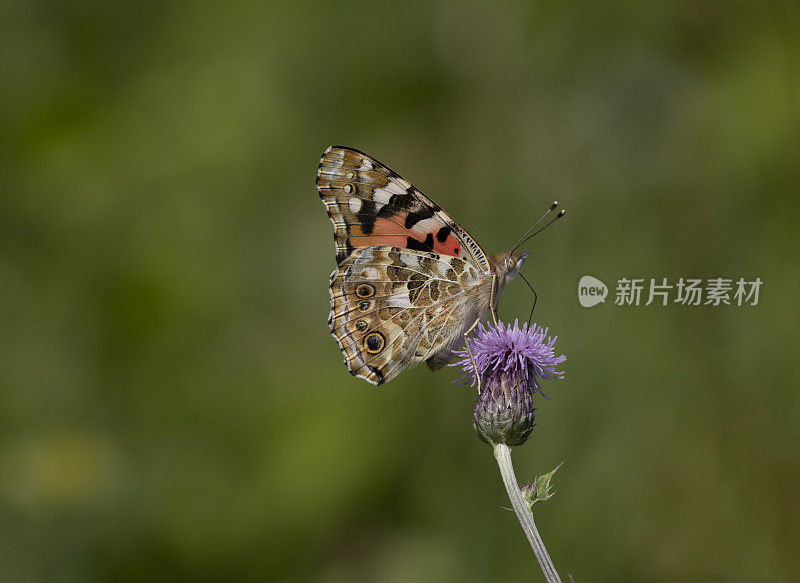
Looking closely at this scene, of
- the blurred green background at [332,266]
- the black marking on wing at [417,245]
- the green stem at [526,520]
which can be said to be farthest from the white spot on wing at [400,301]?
the blurred green background at [332,266]

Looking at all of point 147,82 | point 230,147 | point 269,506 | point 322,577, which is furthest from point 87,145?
point 322,577

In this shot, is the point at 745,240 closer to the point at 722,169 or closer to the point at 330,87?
the point at 722,169

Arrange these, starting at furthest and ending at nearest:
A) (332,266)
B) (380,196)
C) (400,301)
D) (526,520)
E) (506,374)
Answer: (332,266) < (380,196) < (400,301) < (506,374) < (526,520)

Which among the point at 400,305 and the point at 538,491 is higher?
the point at 400,305
